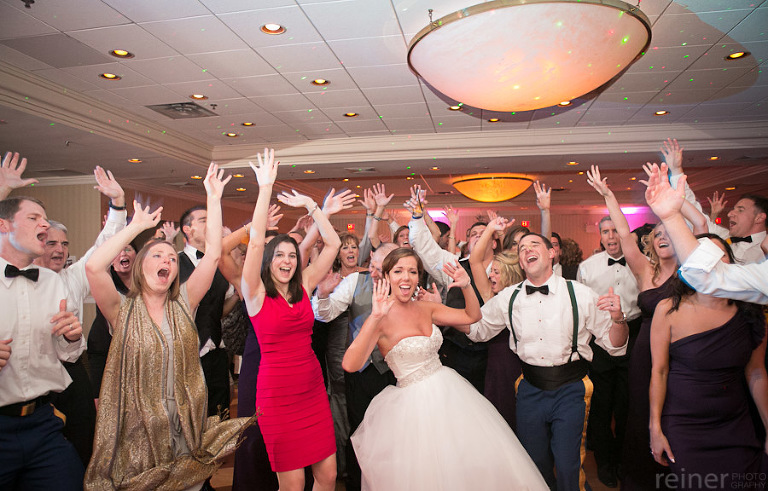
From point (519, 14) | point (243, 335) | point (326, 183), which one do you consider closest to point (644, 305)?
point (519, 14)

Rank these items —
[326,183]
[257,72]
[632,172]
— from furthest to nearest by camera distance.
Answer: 1. [326,183]
2. [632,172]
3. [257,72]

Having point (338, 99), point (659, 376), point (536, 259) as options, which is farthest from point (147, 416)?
point (338, 99)

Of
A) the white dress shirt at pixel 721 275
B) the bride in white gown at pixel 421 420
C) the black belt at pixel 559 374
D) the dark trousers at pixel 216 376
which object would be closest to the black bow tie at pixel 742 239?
the black belt at pixel 559 374

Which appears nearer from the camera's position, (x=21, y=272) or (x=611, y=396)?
(x=21, y=272)

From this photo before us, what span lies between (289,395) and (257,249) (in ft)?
2.46

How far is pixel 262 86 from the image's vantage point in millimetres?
5090

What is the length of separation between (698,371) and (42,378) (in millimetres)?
2844

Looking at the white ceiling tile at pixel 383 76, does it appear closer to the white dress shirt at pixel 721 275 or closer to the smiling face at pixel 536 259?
the smiling face at pixel 536 259

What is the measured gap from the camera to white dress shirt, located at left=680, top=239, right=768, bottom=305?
173 cm

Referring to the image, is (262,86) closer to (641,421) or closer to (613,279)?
(613,279)

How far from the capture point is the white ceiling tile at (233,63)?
4277 mm

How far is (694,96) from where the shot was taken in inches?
217

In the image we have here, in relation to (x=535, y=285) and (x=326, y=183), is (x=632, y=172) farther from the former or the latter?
(x=535, y=285)

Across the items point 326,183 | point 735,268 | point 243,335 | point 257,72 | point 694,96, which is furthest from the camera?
point 326,183
